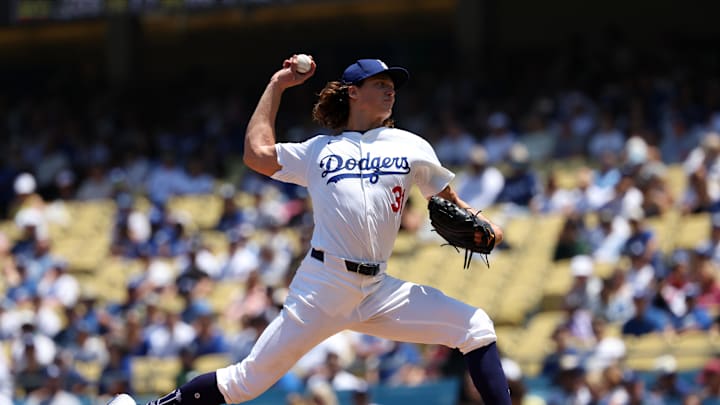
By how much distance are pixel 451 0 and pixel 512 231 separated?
7545 millimetres

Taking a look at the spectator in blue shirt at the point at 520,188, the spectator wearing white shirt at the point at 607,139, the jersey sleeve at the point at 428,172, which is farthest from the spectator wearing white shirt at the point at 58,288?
the jersey sleeve at the point at 428,172

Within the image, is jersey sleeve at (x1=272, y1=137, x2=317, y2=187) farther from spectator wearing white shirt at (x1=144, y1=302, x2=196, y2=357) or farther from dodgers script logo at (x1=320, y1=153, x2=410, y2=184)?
spectator wearing white shirt at (x1=144, y1=302, x2=196, y2=357)

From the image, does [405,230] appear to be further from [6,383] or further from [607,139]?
[6,383]

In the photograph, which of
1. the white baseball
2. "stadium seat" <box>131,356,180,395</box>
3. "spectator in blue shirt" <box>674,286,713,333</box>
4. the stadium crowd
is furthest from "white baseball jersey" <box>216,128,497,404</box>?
"stadium seat" <box>131,356,180,395</box>

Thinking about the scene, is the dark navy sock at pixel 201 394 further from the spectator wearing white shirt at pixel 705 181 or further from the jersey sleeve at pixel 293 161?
the spectator wearing white shirt at pixel 705 181

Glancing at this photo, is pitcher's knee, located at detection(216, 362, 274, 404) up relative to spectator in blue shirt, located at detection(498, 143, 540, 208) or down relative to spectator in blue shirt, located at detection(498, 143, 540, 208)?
up

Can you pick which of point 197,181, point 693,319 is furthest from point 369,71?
point 197,181

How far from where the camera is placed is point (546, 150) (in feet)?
45.3

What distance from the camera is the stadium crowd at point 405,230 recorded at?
9.90 metres

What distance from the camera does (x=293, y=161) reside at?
17.8 feet

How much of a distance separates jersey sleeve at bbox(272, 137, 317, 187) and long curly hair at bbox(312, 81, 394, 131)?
24 cm

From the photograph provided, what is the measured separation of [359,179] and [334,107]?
0.42 m

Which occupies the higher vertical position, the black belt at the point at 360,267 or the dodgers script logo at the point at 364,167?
the dodgers script logo at the point at 364,167

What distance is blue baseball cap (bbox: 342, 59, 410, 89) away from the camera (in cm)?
541
